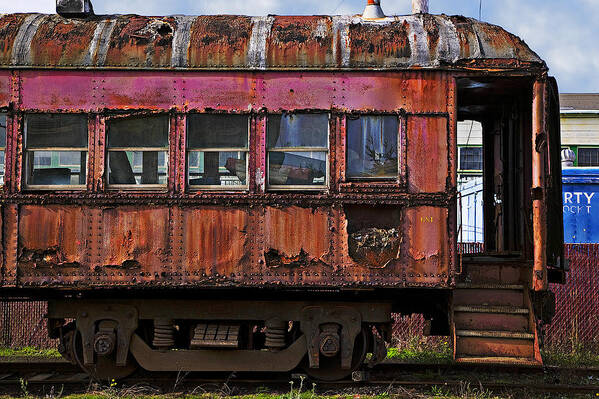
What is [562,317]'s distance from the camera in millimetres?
10094

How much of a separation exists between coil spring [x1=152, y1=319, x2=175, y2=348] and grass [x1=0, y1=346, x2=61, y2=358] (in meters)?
3.15

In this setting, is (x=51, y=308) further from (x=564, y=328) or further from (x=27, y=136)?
(x=564, y=328)

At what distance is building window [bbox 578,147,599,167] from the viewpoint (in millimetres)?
25031

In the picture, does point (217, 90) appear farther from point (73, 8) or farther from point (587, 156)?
point (587, 156)

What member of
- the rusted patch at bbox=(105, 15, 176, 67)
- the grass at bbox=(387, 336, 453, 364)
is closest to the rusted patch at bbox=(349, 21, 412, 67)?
the rusted patch at bbox=(105, 15, 176, 67)

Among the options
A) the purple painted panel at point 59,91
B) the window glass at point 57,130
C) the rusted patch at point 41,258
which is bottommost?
the rusted patch at point 41,258

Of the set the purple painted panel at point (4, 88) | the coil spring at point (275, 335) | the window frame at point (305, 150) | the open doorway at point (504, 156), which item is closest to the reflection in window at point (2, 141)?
the purple painted panel at point (4, 88)

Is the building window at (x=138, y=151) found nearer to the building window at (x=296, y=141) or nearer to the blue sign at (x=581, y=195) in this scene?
the building window at (x=296, y=141)

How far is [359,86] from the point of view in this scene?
22.3 feet

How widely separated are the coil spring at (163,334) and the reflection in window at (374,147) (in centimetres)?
283

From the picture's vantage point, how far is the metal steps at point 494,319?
6.62 m

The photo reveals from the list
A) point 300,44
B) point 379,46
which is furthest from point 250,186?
point 379,46

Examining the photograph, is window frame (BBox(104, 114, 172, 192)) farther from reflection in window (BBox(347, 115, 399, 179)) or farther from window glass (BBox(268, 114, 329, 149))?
reflection in window (BBox(347, 115, 399, 179))

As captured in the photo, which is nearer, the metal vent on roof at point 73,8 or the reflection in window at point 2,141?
the reflection in window at point 2,141
